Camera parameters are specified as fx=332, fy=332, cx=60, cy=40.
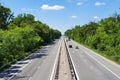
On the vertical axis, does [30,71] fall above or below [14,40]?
below

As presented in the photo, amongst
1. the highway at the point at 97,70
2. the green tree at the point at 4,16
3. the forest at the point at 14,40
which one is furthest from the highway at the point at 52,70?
the green tree at the point at 4,16

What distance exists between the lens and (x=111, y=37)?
89.0 metres

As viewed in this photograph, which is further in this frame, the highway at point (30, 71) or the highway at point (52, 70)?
A: the highway at point (52, 70)

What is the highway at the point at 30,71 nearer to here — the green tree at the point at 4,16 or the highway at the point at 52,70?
the highway at the point at 52,70

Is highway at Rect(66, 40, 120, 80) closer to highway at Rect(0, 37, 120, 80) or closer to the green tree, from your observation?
highway at Rect(0, 37, 120, 80)

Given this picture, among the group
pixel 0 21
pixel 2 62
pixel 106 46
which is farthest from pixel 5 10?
pixel 2 62

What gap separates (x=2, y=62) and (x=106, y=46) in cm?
4679

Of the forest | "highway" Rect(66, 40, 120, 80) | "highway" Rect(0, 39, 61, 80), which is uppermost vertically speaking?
the forest

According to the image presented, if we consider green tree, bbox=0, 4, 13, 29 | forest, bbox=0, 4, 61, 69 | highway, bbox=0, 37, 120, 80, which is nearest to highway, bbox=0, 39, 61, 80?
highway, bbox=0, 37, 120, 80

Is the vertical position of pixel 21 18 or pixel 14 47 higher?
pixel 21 18

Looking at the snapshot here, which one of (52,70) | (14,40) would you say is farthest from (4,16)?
(52,70)

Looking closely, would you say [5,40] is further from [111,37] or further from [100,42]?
[100,42]

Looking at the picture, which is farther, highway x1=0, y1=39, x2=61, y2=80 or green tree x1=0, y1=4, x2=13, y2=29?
green tree x1=0, y1=4, x2=13, y2=29

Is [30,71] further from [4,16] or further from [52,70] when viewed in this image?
[4,16]
